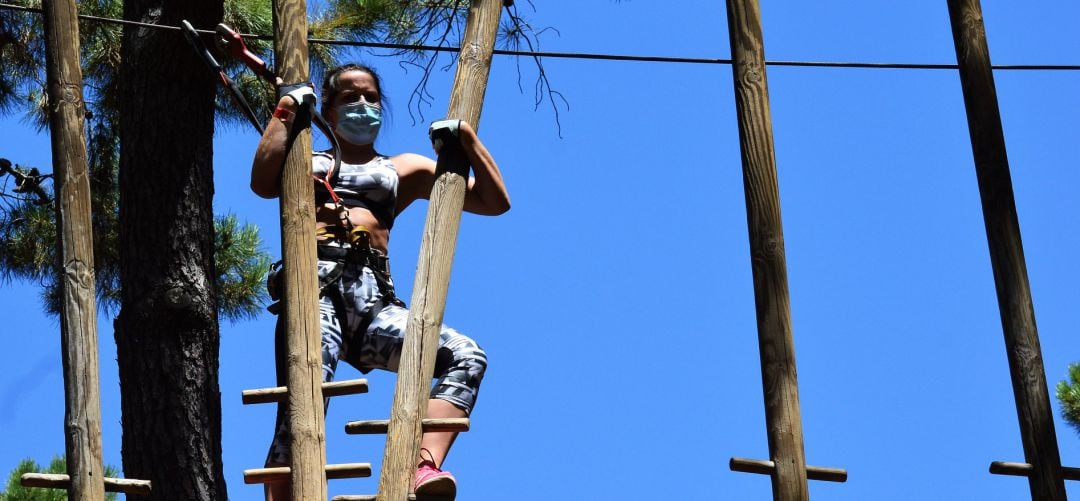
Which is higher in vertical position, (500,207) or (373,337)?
(500,207)

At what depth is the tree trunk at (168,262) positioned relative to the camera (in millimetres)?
4863

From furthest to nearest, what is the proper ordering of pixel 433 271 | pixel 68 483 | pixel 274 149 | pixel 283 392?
pixel 274 149 → pixel 433 271 → pixel 283 392 → pixel 68 483

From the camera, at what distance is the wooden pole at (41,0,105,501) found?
3156mm

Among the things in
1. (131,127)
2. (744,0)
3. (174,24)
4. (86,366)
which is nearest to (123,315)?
(131,127)

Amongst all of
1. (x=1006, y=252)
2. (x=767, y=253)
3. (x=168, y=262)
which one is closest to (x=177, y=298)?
(x=168, y=262)

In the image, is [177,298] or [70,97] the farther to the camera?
[177,298]

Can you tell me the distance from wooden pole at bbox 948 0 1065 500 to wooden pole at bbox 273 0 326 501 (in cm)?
165

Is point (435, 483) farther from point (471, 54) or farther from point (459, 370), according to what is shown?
point (471, 54)

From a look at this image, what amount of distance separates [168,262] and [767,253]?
235 cm

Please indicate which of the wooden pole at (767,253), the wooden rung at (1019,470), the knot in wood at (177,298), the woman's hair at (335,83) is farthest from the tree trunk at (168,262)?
the wooden rung at (1019,470)

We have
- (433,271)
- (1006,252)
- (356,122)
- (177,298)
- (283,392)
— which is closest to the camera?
(283,392)

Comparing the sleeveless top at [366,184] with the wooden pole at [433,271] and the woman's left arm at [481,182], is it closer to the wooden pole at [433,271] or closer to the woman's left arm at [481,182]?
the woman's left arm at [481,182]

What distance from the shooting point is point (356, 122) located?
3.97 meters

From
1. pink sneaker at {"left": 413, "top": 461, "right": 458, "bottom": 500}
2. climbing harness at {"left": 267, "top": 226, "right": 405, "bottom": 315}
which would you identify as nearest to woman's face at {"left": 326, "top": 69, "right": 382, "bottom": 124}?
climbing harness at {"left": 267, "top": 226, "right": 405, "bottom": 315}
